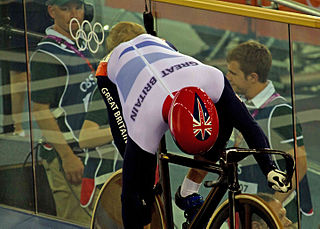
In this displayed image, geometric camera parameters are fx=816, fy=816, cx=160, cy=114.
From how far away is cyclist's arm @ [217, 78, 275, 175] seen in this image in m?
4.05

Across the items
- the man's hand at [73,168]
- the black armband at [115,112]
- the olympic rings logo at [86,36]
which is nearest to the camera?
the black armband at [115,112]

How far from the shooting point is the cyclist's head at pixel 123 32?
5.16m

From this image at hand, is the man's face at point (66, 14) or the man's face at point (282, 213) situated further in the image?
the man's face at point (66, 14)

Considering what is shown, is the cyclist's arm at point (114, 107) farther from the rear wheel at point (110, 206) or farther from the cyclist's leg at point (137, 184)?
the rear wheel at point (110, 206)

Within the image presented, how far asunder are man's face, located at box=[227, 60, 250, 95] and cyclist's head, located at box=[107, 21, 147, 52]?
622 millimetres

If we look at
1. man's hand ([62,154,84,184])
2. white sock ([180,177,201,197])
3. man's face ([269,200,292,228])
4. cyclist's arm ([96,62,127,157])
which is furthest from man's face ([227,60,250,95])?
man's hand ([62,154,84,184])

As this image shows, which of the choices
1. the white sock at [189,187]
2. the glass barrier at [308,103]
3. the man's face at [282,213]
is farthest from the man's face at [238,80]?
the white sock at [189,187]

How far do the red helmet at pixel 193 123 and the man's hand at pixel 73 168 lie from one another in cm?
229

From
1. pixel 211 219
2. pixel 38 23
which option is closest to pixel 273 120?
pixel 211 219

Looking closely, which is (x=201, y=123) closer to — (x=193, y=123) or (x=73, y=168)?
(x=193, y=123)

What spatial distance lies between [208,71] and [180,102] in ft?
1.26

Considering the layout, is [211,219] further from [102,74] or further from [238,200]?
[102,74]

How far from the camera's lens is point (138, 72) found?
4.22m

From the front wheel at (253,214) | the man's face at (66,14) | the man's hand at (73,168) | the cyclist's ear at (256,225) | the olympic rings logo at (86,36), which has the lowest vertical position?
the man's hand at (73,168)
